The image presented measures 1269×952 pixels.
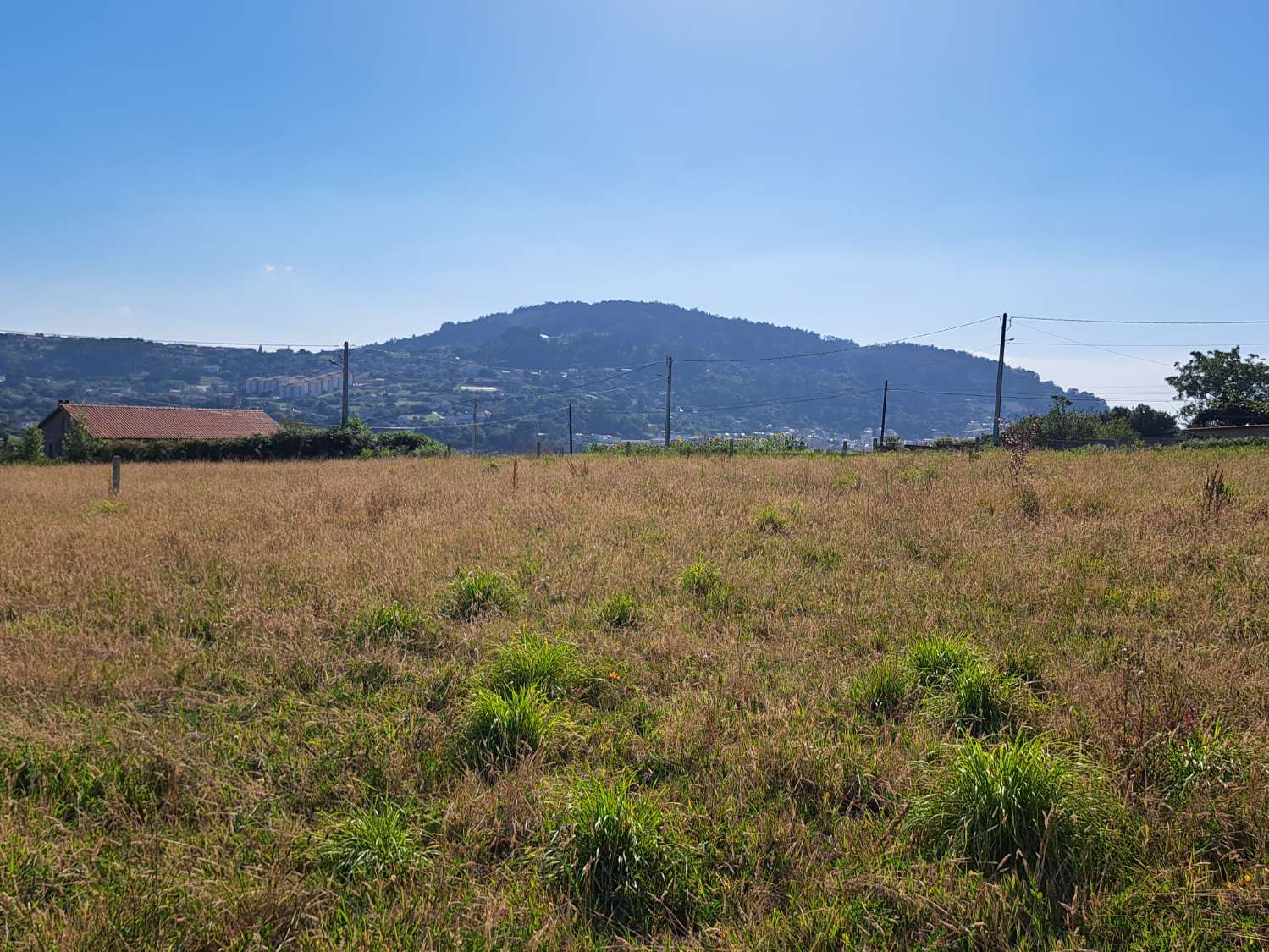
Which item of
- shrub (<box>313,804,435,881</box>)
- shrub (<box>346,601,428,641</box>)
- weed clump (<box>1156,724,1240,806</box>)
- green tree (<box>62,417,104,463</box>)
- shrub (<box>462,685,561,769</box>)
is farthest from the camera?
green tree (<box>62,417,104,463</box>)

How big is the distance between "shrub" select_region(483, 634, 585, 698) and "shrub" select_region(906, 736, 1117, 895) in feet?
7.44

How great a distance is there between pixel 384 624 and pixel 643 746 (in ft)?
9.16

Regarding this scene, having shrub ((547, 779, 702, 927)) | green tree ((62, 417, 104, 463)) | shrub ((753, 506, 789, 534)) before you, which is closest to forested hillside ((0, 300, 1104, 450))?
green tree ((62, 417, 104, 463))

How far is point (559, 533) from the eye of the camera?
9.16 metres

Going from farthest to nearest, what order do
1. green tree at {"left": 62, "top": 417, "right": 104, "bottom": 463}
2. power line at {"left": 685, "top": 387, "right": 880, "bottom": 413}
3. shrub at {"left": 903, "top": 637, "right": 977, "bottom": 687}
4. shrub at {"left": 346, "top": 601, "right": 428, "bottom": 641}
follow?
1. power line at {"left": 685, "top": 387, "right": 880, "bottom": 413}
2. green tree at {"left": 62, "top": 417, "right": 104, "bottom": 463}
3. shrub at {"left": 346, "top": 601, "right": 428, "bottom": 641}
4. shrub at {"left": 903, "top": 637, "right": 977, "bottom": 687}

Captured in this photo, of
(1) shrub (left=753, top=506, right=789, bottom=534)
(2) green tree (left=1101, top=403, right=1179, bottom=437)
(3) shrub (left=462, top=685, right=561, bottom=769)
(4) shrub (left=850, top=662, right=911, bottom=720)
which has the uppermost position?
(2) green tree (left=1101, top=403, right=1179, bottom=437)

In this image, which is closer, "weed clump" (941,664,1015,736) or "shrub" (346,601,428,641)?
"weed clump" (941,664,1015,736)

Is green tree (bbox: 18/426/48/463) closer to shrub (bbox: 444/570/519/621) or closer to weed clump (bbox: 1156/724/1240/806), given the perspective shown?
shrub (bbox: 444/570/519/621)

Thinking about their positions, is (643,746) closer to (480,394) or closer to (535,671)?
(535,671)

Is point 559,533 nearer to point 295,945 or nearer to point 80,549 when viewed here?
point 80,549

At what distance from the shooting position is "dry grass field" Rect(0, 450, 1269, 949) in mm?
2514

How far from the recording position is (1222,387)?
61.4m

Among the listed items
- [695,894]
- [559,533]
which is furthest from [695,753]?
[559,533]

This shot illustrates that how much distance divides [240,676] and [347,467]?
67.0ft
